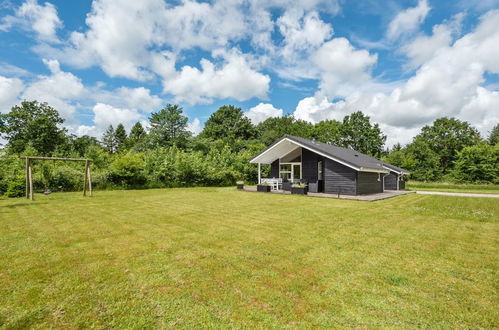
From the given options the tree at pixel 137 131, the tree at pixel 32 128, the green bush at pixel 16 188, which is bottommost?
the green bush at pixel 16 188

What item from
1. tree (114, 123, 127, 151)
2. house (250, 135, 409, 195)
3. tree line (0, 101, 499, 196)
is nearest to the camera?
house (250, 135, 409, 195)

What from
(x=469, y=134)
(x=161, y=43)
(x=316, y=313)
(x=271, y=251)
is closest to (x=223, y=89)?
(x=161, y=43)

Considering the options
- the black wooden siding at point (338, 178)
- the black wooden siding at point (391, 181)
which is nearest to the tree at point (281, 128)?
the black wooden siding at point (391, 181)

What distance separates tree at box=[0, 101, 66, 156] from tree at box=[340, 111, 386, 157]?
150 feet

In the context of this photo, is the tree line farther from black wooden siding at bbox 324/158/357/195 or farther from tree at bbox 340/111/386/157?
black wooden siding at bbox 324/158/357/195

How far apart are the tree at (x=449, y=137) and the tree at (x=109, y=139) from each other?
212 ft

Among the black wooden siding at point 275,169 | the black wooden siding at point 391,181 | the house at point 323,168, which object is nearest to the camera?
the house at point 323,168

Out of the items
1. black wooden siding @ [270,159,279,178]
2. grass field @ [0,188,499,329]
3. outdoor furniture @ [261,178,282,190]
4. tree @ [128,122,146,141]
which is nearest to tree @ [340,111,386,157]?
black wooden siding @ [270,159,279,178]

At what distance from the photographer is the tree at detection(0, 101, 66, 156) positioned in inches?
1030

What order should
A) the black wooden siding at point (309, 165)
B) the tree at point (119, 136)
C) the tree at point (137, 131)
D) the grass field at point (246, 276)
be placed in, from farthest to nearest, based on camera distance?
the tree at point (119, 136) → the tree at point (137, 131) → the black wooden siding at point (309, 165) → the grass field at point (246, 276)

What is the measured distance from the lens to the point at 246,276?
308 cm

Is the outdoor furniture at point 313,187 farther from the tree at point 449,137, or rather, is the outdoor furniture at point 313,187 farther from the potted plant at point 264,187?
the tree at point 449,137

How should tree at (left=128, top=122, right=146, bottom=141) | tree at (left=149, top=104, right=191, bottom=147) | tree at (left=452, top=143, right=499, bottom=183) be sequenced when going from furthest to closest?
tree at (left=128, top=122, right=146, bottom=141) → tree at (left=149, top=104, right=191, bottom=147) → tree at (left=452, top=143, right=499, bottom=183)

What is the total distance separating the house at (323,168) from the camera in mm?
14070
